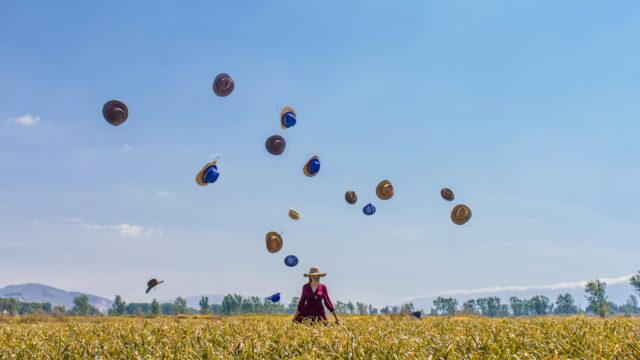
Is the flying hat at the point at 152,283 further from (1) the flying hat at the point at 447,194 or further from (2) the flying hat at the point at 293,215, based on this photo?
(1) the flying hat at the point at 447,194

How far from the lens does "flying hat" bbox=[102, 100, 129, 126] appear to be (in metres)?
15.7

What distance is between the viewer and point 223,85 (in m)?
17.2

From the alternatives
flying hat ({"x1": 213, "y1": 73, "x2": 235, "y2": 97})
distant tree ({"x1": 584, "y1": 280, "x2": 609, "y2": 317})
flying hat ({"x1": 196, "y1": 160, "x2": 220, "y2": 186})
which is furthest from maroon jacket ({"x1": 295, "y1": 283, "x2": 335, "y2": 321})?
distant tree ({"x1": 584, "y1": 280, "x2": 609, "y2": 317})

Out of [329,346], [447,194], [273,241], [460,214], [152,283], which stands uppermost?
[447,194]

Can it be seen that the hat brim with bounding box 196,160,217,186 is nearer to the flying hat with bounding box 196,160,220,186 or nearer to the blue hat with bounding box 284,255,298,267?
the flying hat with bounding box 196,160,220,186

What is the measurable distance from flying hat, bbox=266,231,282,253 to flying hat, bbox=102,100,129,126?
21.3 feet

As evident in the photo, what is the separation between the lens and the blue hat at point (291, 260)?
19.0 metres

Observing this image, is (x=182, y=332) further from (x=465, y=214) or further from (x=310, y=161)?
(x=465, y=214)

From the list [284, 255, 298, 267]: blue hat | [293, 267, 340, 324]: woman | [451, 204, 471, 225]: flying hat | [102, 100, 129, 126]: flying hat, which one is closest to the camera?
[293, 267, 340, 324]: woman

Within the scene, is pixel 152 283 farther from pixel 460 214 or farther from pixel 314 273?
pixel 460 214

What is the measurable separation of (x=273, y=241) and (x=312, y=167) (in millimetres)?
3136

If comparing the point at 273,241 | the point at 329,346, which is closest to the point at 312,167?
the point at 273,241

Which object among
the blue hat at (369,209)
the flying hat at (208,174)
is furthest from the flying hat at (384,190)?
the flying hat at (208,174)

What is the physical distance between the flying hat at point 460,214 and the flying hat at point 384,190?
2455mm
